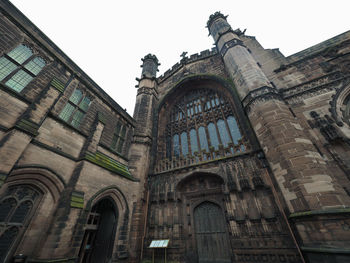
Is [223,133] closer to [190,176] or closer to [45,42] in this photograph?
[190,176]

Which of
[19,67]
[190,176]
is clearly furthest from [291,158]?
[19,67]

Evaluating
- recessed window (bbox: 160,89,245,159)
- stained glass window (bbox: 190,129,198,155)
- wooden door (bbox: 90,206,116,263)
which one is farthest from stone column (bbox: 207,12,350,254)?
wooden door (bbox: 90,206,116,263)

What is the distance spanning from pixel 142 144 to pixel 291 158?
7493 mm

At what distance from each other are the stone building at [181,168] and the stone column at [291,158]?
0.03 m

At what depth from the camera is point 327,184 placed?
4.14m

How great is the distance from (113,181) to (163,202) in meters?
2.75

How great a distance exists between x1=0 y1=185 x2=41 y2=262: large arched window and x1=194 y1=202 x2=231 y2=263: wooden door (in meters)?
6.02

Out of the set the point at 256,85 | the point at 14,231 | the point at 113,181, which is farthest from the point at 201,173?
the point at 14,231

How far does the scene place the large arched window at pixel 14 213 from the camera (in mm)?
3775

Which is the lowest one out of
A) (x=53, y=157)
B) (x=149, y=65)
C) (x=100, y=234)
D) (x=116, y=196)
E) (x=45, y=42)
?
(x=100, y=234)

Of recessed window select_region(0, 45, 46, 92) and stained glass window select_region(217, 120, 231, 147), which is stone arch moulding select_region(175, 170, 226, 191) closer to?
stained glass window select_region(217, 120, 231, 147)

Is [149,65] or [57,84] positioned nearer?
[57,84]

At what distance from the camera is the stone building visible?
13.4 ft

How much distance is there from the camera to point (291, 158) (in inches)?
192
